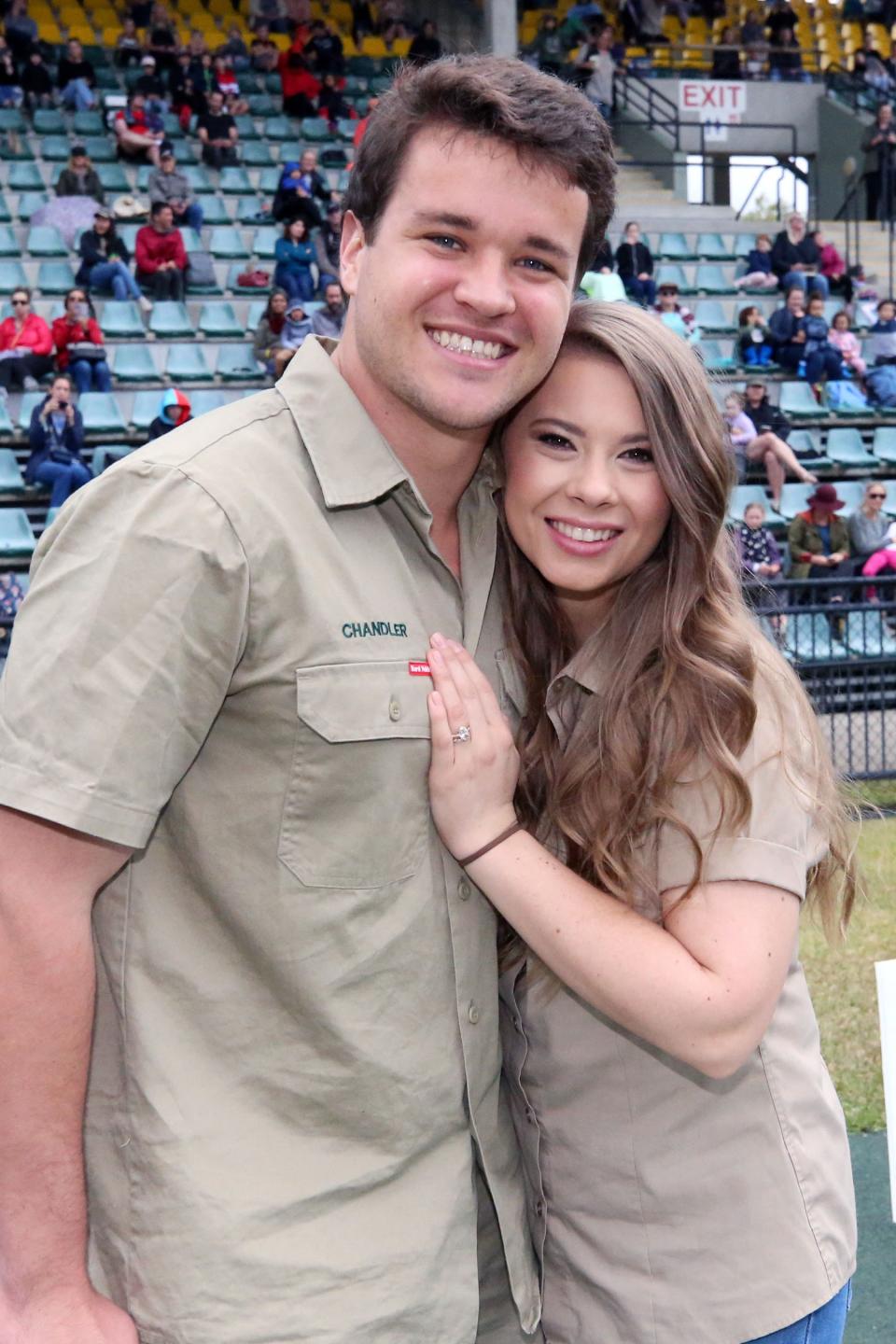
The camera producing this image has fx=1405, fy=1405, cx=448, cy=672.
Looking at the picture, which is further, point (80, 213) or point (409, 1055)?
point (80, 213)

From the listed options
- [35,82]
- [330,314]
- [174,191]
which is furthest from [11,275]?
[35,82]

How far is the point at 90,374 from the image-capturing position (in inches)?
450

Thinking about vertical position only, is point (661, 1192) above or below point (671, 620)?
below

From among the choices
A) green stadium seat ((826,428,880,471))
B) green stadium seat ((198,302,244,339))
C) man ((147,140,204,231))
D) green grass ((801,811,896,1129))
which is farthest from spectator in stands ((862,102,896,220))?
green grass ((801,811,896,1129))

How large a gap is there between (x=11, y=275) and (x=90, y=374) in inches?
69.4

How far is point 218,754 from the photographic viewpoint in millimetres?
1457

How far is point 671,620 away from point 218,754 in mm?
618

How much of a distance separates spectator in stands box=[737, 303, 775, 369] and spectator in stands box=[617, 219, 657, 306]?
112 cm

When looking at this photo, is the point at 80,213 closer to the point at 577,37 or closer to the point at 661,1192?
the point at 577,37

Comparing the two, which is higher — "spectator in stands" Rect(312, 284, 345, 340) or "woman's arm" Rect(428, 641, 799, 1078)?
"woman's arm" Rect(428, 641, 799, 1078)

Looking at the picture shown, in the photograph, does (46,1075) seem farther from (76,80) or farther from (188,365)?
(76,80)

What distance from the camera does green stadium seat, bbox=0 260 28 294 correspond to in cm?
1231

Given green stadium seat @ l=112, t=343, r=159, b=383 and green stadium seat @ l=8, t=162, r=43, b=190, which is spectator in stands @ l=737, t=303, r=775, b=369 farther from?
green stadium seat @ l=8, t=162, r=43, b=190

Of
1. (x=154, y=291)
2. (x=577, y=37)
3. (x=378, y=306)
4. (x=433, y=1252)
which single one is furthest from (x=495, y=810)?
(x=577, y=37)
